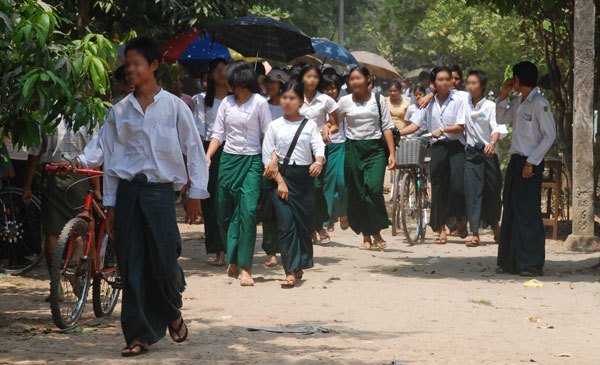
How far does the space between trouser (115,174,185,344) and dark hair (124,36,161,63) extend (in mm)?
715

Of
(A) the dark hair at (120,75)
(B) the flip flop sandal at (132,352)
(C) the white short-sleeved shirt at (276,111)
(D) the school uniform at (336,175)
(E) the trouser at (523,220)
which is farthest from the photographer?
(D) the school uniform at (336,175)

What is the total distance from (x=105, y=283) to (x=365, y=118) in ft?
17.5

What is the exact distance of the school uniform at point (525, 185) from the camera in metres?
11.9

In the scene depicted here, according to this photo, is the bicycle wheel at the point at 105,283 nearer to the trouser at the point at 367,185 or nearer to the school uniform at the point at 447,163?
the trouser at the point at 367,185

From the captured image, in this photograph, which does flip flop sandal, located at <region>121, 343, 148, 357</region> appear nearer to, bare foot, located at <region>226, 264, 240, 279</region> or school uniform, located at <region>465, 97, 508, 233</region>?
bare foot, located at <region>226, 264, 240, 279</region>

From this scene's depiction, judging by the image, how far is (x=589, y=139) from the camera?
46.4 feet

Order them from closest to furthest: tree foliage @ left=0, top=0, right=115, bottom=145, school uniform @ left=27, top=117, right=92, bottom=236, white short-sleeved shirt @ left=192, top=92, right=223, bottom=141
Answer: tree foliage @ left=0, top=0, right=115, bottom=145
school uniform @ left=27, top=117, right=92, bottom=236
white short-sleeved shirt @ left=192, top=92, right=223, bottom=141

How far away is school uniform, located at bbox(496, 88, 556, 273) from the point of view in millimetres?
11883

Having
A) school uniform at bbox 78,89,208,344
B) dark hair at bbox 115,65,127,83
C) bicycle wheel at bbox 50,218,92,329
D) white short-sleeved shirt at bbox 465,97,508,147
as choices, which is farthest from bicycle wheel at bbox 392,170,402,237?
school uniform at bbox 78,89,208,344

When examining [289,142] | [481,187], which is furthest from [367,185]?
[289,142]

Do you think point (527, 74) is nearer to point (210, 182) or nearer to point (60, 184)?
point (210, 182)

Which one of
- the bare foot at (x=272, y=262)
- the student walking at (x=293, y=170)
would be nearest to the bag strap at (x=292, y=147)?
the student walking at (x=293, y=170)

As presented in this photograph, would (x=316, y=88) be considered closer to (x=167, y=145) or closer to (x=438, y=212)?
(x=438, y=212)

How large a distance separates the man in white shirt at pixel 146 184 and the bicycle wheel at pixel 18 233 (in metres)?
4.01
